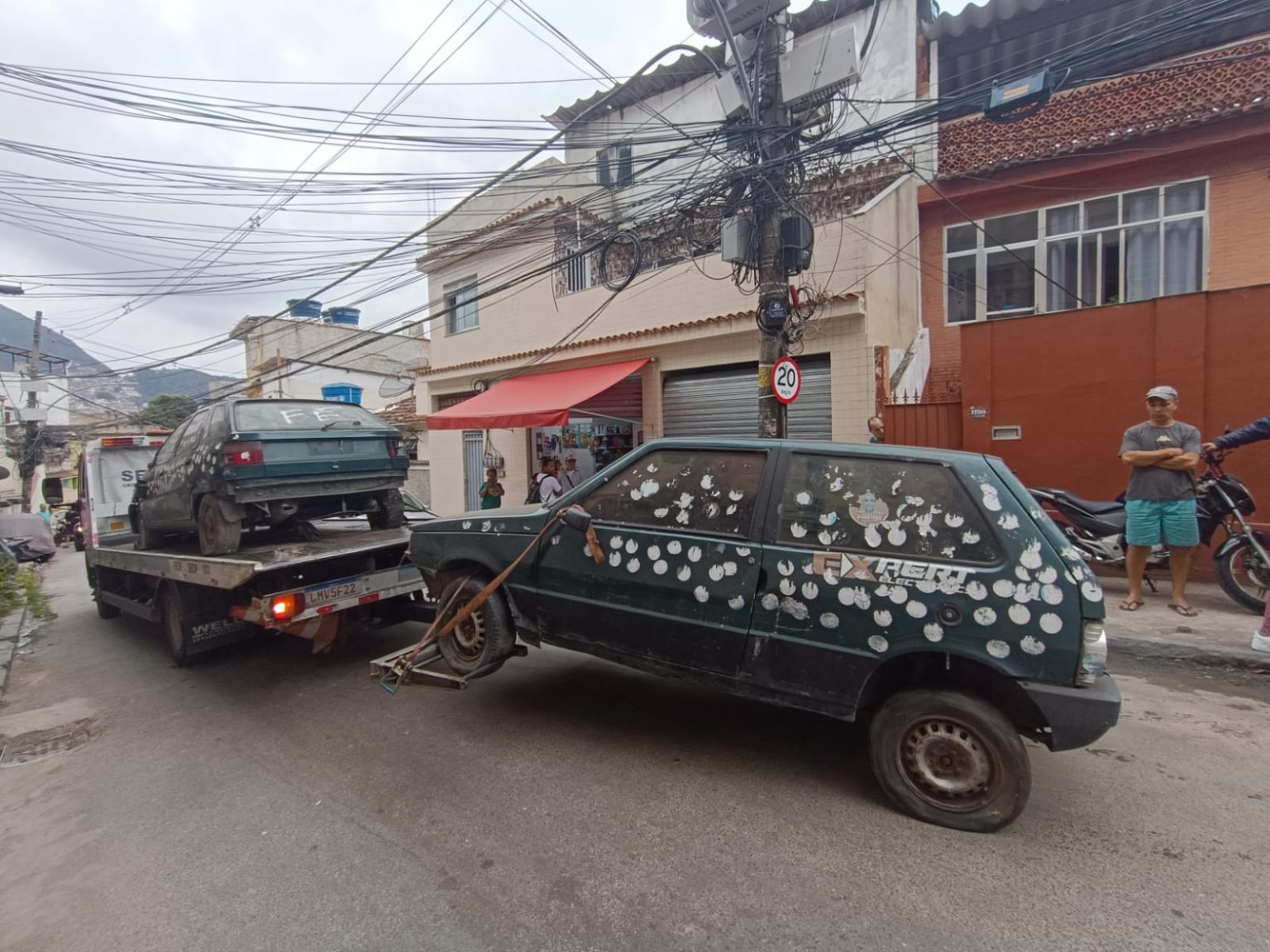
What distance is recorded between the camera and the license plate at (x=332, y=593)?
14.8 feet

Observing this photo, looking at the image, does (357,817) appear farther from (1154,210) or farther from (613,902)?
(1154,210)

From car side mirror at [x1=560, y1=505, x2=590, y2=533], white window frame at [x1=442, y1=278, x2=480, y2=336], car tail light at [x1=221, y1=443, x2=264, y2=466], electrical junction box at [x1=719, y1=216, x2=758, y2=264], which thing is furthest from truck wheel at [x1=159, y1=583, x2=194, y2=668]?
white window frame at [x1=442, y1=278, x2=480, y2=336]

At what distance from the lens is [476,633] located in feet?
13.4

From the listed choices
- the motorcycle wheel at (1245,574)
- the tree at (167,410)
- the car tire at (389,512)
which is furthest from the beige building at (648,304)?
the tree at (167,410)

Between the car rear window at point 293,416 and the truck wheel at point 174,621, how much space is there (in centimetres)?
158

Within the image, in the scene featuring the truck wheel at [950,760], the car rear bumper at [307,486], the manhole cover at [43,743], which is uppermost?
the car rear bumper at [307,486]

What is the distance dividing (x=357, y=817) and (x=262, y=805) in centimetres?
57

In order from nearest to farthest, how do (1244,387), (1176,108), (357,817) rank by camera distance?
(357,817)
(1244,387)
(1176,108)

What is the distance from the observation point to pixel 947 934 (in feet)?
7.22

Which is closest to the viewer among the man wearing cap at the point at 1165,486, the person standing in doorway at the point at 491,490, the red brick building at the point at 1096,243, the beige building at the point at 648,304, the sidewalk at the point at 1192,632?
the sidewalk at the point at 1192,632

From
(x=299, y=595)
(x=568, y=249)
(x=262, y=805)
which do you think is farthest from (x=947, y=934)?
(x=568, y=249)

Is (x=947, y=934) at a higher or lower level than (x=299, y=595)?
lower

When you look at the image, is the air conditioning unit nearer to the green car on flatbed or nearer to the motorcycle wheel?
the green car on flatbed

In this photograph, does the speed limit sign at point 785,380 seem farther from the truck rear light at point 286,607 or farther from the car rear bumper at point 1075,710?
the truck rear light at point 286,607
